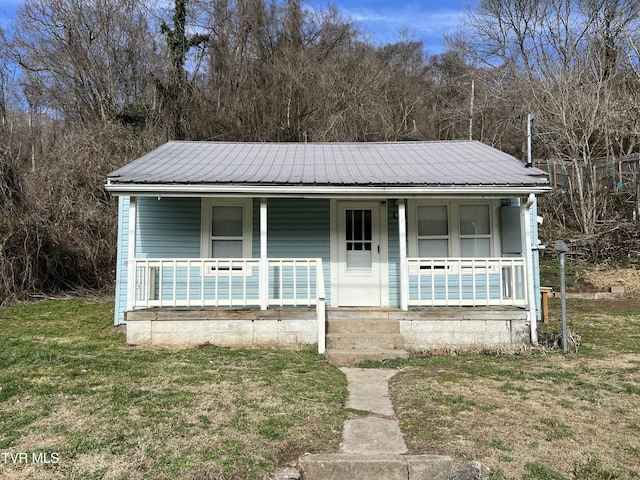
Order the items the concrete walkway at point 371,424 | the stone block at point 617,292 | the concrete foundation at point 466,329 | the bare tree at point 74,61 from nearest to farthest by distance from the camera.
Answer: the concrete walkway at point 371,424 → the concrete foundation at point 466,329 → the stone block at point 617,292 → the bare tree at point 74,61

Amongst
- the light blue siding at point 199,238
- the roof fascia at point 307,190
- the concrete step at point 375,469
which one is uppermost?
the roof fascia at point 307,190

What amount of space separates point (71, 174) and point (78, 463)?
1467 cm

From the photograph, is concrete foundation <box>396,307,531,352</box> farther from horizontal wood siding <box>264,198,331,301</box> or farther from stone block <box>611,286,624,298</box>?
stone block <box>611,286,624,298</box>

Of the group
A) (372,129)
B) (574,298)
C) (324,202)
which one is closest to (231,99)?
(372,129)

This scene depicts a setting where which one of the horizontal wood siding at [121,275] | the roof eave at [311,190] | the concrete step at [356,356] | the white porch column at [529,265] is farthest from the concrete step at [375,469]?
the horizontal wood siding at [121,275]

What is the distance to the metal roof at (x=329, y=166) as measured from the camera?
774 centimetres

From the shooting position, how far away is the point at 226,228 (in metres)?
9.26

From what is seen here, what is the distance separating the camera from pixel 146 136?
61.7ft

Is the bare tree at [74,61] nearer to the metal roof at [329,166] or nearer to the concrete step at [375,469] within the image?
the metal roof at [329,166]

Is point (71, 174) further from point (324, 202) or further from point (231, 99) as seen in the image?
point (324, 202)

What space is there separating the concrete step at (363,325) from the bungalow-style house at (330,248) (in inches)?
0.7

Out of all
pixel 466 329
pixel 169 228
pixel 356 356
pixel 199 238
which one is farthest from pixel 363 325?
pixel 169 228

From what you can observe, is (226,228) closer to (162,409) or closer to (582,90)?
(162,409)

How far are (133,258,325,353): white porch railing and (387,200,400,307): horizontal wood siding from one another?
5.12ft
